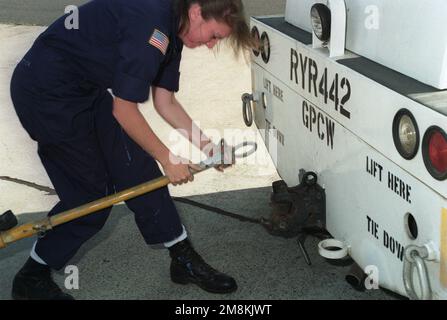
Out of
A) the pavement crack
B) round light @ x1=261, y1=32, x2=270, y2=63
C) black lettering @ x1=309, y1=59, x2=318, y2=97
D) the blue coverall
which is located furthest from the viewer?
the pavement crack

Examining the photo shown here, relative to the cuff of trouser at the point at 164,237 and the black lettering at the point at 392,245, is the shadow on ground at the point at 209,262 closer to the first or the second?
the cuff of trouser at the point at 164,237

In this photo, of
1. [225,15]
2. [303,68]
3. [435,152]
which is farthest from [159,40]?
[435,152]

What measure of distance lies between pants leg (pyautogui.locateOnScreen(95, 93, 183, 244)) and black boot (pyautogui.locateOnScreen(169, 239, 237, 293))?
8 centimetres

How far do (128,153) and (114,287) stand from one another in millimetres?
701

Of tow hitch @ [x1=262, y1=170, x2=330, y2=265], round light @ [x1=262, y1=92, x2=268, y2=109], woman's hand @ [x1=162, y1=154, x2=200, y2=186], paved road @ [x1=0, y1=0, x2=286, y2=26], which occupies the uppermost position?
woman's hand @ [x1=162, y1=154, x2=200, y2=186]

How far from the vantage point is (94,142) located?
2992 mm

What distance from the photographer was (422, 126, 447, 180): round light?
80.5 inches

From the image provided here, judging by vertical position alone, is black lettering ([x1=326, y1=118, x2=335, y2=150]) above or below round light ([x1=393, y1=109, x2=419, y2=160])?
below

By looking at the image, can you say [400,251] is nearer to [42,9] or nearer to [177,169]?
[177,169]

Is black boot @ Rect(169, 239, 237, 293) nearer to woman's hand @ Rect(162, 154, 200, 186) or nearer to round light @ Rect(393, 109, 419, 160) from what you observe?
woman's hand @ Rect(162, 154, 200, 186)

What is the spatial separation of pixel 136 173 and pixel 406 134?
1.32m

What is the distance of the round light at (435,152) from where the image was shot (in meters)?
2.04

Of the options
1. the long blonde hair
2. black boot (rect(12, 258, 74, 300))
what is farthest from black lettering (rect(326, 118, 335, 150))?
black boot (rect(12, 258, 74, 300))

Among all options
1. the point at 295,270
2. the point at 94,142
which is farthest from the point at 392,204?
the point at 94,142
